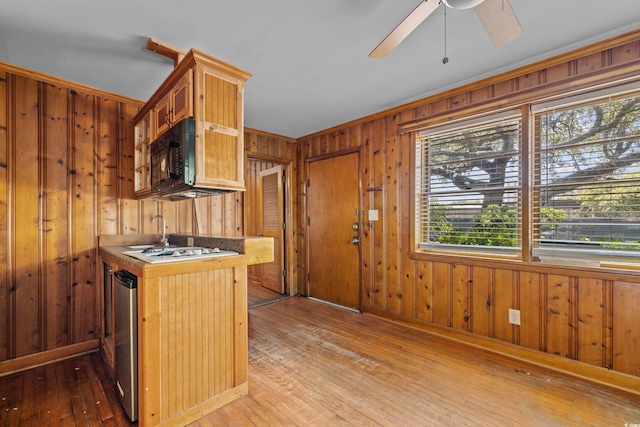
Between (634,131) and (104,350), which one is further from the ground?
(634,131)

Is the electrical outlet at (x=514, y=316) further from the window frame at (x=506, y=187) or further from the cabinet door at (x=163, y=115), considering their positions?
the cabinet door at (x=163, y=115)

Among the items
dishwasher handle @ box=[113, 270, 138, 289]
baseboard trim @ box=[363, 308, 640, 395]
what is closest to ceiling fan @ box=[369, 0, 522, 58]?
dishwasher handle @ box=[113, 270, 138, 289]

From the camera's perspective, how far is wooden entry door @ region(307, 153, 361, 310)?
3760mm

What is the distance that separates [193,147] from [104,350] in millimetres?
1966

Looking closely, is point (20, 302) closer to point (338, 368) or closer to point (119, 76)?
point (119, 76)

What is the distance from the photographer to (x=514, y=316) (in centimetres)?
248

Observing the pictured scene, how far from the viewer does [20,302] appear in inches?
95.5

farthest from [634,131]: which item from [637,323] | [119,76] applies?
[119,76]

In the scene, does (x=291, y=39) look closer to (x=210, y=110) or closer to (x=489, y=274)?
(x=210, y=110)

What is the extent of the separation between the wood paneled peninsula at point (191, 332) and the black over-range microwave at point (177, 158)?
55 centimetres

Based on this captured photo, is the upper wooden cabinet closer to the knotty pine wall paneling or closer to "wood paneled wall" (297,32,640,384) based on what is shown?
the knotty pine wall paneling

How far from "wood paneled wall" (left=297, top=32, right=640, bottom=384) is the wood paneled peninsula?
1739mm

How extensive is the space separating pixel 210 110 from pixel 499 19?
181 cm

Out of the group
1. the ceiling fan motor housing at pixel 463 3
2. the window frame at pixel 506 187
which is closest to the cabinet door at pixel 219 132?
the ceiling fan motor housing at pixel 463 3
